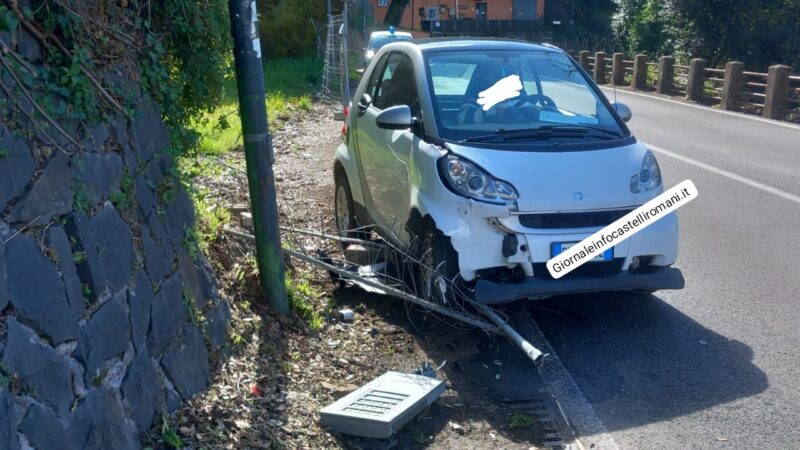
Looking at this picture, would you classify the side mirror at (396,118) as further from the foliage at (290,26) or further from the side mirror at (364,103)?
the foliage at (290,26)

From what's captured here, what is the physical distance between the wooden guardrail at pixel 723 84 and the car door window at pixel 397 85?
49.5 ft

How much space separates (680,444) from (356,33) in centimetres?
3643

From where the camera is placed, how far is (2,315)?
3205 millimetres

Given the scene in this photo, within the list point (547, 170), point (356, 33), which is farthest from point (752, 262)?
point (356, 33)

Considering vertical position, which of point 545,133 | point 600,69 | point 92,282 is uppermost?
point 545,133

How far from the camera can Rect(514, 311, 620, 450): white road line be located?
4.67 m

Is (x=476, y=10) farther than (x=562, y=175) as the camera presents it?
Yes

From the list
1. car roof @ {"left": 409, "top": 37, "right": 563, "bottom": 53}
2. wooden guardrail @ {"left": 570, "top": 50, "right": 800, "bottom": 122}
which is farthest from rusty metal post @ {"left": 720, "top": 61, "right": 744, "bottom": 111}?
car roof @ {"left": 409, "top": 37, "right": 563, "bottom": 53}

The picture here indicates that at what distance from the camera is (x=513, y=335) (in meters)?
5.52

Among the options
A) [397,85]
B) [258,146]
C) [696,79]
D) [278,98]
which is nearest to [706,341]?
[397,85]

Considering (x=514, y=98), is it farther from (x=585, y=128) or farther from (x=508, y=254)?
(x=508, y=254)

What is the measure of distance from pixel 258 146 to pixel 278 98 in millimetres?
14286

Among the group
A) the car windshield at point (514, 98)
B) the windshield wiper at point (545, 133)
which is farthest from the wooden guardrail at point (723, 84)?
the windshield wiper at point (545, 133)

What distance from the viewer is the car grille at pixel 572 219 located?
18.9ft
